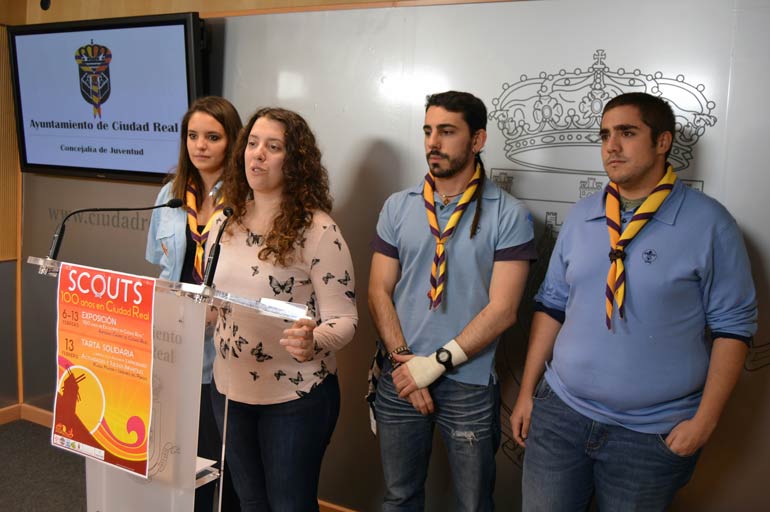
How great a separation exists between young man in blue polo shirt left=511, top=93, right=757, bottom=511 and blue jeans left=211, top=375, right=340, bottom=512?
0.62 meters

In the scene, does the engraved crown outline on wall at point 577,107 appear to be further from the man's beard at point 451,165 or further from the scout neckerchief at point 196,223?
the scout neckerchief at point 196,223

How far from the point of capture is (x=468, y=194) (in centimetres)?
212

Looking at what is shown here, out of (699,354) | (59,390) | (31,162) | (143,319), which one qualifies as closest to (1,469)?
(31,162)

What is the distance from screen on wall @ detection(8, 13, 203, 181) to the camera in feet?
9.92

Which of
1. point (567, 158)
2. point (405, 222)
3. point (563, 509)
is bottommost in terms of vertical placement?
point (563, 509)

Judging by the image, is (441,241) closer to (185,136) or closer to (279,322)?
(279,322)

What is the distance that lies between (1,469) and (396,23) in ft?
9.21

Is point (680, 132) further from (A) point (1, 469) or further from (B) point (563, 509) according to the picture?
(A) point (1, 469)

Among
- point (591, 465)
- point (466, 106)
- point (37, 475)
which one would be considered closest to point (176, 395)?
point (591, 465)

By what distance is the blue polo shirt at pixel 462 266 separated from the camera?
2102 mm

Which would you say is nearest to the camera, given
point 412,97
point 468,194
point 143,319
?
point 143,319

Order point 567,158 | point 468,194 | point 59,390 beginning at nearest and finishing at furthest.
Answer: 1. point 59,390
2. point 468,194
3. point 567,158

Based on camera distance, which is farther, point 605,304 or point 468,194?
point 468,194

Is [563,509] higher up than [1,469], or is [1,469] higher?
[563,509]
